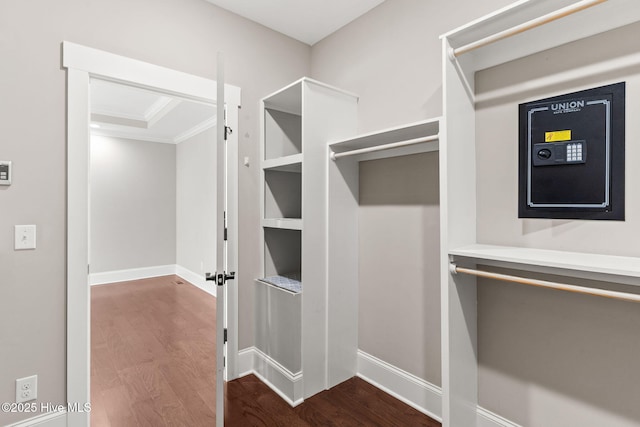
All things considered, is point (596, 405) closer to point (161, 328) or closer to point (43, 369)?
point (43, 369)

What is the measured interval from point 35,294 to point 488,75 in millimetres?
2618

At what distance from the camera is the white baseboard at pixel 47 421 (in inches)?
63.2

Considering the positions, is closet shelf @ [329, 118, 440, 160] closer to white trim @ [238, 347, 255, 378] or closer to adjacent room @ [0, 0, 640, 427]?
adjacent room @ [0, 0, 640, 427]

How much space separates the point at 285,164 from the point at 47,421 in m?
1.95

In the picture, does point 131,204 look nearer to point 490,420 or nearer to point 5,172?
point 5,172

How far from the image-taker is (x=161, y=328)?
3.28m

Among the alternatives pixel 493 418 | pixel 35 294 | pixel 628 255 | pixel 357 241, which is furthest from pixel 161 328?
pixel 628 255

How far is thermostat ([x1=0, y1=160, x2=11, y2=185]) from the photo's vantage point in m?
1.55

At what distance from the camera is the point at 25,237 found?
1.61 m

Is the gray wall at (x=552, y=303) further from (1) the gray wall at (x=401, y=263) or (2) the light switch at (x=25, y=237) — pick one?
(2) the light switch at (x=25, y=237)

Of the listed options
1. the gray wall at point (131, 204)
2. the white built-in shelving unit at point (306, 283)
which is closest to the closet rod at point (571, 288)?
the white built-in shelving unit at point (306, 283)

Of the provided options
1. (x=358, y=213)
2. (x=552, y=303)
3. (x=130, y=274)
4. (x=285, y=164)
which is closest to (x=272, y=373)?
(x=358, y=213)

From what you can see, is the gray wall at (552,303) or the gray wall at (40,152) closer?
the gray wall at (552,303)

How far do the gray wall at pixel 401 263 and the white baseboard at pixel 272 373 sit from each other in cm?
58
